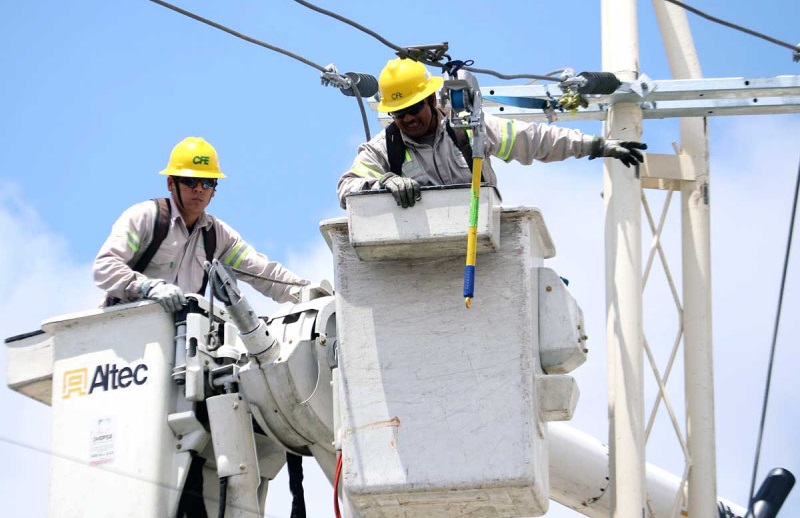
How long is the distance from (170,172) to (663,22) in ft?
10.2

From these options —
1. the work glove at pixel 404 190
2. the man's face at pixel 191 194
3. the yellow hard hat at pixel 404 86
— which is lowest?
the work glove at pixel 404 190

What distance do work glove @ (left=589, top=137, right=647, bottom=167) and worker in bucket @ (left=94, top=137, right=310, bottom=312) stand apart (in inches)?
81.4

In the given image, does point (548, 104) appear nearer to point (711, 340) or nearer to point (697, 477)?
point (711, 340)

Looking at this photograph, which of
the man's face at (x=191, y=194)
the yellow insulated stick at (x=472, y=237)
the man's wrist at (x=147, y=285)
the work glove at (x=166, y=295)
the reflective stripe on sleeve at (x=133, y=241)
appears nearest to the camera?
the yellow insulated stick at (x=472, y=237)

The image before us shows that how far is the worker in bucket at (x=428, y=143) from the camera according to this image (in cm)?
762

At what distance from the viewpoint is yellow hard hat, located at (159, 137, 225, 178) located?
8.96 metres

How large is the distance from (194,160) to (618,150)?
2501 millimetres

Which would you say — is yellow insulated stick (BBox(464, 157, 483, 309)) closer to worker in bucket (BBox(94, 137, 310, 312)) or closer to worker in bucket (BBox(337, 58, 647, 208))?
worker in bucket (BBox(337, 58, 647, 208))

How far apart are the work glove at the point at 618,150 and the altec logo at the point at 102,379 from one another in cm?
258

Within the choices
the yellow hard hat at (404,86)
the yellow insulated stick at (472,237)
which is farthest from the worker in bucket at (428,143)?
the yellow insulated stick at (472,237)

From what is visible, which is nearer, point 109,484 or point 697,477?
point 109,484

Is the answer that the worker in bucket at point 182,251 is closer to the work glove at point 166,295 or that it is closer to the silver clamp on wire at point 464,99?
the work glove at point 166,295

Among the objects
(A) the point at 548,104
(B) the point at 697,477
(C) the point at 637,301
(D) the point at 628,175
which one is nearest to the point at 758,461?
(B) the point at 697,477

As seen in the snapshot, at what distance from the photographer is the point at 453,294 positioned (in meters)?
7.20
